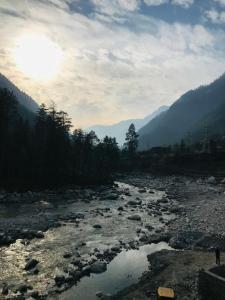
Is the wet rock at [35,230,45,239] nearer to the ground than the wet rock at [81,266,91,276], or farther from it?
farther from it

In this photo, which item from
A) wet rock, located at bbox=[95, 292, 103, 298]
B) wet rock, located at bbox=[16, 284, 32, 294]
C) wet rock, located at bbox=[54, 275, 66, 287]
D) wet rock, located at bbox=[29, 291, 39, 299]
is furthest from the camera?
wet rock, located at bbox=[54, 275, 66, 287]

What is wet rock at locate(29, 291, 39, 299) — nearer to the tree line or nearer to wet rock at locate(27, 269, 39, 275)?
wet rock at locate(27, 269, 39, 275)

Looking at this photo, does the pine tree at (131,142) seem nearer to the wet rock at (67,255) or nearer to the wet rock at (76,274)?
the wet rock at (67,255)

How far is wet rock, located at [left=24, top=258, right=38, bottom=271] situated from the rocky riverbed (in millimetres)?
61

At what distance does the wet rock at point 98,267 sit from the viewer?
2737 centimetres

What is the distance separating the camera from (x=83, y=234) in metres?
37.2

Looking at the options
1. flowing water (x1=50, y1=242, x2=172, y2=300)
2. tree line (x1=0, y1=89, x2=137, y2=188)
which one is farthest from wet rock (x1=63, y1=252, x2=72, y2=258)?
tree line (x1=0, y1=89, x2=137, y2=188)

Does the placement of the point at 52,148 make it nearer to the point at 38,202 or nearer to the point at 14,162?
the point at 14,162

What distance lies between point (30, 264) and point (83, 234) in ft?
33.8

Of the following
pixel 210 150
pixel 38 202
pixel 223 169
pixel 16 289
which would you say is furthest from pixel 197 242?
pixel 210 150

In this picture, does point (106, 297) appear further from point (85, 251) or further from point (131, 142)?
point (131, 142)

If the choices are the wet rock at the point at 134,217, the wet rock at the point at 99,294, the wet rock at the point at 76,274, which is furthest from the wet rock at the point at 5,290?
the wet rock at the point at 134,217

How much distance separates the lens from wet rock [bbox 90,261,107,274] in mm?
27370

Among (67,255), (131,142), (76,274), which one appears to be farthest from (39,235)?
(131,142)
